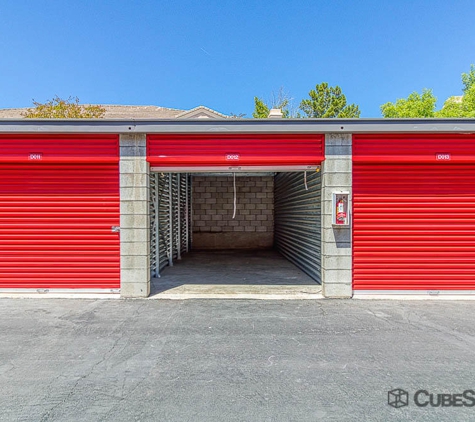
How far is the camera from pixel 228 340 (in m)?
4.07

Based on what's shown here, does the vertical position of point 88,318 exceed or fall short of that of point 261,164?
it falls short

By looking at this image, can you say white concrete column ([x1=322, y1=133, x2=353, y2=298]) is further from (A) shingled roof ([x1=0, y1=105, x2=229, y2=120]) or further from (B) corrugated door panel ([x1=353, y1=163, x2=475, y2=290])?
(A) shingled roof ([x1=0, y1=105, x2=229, y2=120])

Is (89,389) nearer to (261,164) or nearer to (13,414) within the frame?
(13,414)

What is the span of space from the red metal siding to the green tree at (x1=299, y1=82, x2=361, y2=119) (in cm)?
2548

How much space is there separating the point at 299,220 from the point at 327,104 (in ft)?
81.5

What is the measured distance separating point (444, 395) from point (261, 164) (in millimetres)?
4483

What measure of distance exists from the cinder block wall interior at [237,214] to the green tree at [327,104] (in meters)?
19.0

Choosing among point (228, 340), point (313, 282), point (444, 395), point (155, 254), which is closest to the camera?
point (444, 395)

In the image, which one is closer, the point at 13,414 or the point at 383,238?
the point at 13,414

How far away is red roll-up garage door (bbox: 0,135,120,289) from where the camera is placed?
6102mm

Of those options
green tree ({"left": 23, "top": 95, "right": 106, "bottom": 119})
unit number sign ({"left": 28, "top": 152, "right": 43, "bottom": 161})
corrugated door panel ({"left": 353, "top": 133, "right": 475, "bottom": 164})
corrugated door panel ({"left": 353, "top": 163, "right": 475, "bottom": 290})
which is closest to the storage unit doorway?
corrugated door panel ({"left": 353, "top": 163, "right": 475, "bottom": 290})

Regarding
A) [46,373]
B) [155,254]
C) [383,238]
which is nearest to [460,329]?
[383,238]

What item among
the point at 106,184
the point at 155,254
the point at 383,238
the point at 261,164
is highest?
the point at 261,164

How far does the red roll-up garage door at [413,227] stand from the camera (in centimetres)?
606
